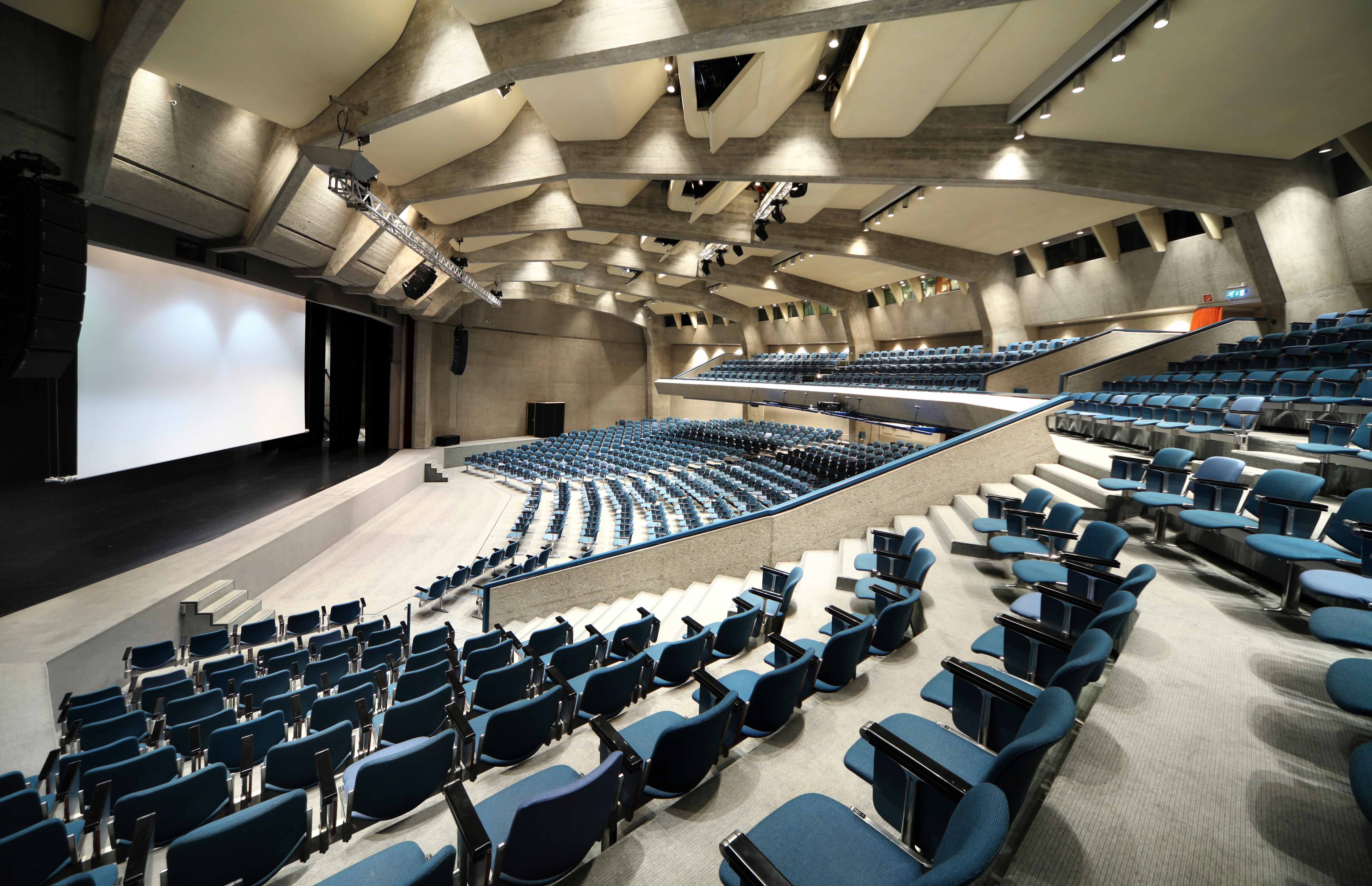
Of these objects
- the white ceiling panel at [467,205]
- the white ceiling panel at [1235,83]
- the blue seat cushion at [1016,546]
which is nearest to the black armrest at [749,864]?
the blue seat cushion at [1016,546]

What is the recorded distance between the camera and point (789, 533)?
6.84m

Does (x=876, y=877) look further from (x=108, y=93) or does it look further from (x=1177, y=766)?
(x=108, y=93)

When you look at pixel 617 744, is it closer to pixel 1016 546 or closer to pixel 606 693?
pixel 606 693

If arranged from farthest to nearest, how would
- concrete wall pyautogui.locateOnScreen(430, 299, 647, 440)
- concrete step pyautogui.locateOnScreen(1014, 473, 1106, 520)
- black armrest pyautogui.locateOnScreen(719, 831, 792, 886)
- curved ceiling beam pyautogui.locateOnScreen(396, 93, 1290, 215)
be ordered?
1. concrete wall pyautogui.locateOnScreen(430, 299, 647, 440)
2. curved ceiling beam pyautogui.locateOnScreen(396, 93, 1290, 215)
3. concrete step pyautogui.locateOnScreen(1014, 473, 1106, 520)
4. black armrest pyautogui.locateOnScreen(719, 831, 792, 886)

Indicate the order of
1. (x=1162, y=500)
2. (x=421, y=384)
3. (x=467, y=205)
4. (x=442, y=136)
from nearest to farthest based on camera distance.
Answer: (x=1162, y=500)
(x=442, y=136)
(x=467, y=205)
(x=421, y=384)

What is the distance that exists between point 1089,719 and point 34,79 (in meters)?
10.5

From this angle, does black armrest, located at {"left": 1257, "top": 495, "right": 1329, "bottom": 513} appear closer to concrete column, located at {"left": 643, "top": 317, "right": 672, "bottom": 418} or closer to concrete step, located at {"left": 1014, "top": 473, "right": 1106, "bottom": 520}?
concrete step, located at {"left": 1014, "top": 473, "right": 1106, "bottom": 520}

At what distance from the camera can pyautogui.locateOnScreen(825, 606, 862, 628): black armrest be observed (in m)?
3.54

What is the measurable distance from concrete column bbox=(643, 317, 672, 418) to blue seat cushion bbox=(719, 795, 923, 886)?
33.1 m

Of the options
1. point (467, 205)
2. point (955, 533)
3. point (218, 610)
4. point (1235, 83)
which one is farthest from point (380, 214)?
point (1235, 83)

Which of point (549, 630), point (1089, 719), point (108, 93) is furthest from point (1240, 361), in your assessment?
point (108, 93)

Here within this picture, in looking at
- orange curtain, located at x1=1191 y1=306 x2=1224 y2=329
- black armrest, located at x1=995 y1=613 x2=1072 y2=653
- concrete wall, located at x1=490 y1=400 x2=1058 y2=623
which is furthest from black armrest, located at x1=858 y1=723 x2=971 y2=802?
orange curtain, located at x1=1191 y1=306 x2=1224 y2=329

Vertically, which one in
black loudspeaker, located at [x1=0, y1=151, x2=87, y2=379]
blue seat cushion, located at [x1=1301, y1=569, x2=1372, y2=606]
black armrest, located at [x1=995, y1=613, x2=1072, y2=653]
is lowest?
black armrest, located at [x1=995, y1=613, x2=1072, y2=653]

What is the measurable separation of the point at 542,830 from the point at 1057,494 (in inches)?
273
